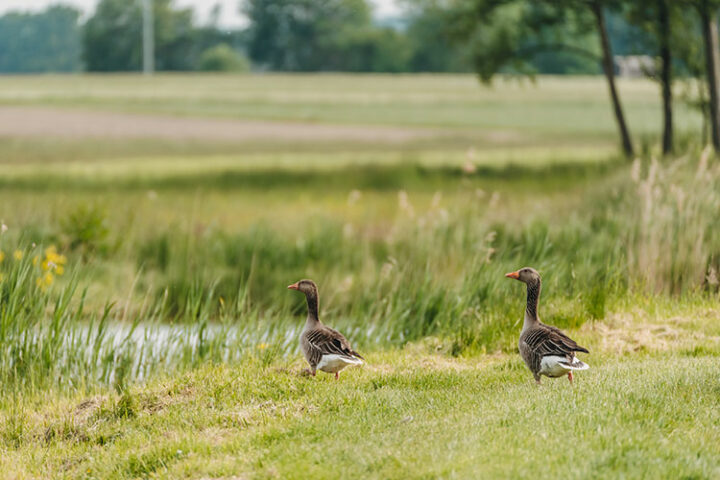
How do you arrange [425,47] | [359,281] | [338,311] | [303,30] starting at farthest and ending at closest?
[425,47]
[303,30]
[359,281]
[338,311]

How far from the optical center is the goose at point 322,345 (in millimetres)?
6198

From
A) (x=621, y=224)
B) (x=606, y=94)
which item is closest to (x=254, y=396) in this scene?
(x=621, y=224)

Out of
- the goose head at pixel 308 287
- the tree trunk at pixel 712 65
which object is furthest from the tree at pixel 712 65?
the goose head at pixel 308 287

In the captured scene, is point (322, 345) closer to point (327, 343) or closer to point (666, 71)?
point (327, 343)

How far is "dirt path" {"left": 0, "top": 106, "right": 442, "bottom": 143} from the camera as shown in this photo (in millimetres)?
25469

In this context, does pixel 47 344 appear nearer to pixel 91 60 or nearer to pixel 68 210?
pixel 68 210

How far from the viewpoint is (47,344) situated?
830cm

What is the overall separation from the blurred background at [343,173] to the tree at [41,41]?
75mm

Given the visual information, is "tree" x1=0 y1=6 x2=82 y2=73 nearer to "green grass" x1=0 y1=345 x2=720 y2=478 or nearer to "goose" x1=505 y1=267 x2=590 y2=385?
"green grass" x1=0 y1=345 x2=720 y2=478

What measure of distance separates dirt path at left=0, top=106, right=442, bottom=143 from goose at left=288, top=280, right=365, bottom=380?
1971 cm

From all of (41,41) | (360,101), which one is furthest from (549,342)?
(41,41)

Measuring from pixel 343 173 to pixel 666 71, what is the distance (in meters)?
8.27

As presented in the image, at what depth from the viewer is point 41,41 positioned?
3275 cm

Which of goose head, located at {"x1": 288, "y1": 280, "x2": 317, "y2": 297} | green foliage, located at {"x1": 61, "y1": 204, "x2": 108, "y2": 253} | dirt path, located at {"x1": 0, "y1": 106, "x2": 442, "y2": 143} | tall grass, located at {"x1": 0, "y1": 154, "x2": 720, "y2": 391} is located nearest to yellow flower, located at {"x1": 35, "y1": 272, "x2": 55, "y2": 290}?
tall grass, located at {"x1": 0, "y1": 154, "x2": 720, "y2": 391}
